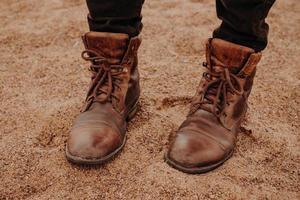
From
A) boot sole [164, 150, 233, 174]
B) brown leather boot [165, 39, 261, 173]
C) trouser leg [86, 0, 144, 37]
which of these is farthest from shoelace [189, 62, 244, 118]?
trouser leg [86, 0, 144, 37]

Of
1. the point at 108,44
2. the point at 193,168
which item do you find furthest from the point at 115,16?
the point at 193,168

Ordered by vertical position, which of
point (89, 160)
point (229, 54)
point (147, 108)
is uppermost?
point (229, 54)

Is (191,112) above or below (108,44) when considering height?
below

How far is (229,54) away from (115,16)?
1.08 ft

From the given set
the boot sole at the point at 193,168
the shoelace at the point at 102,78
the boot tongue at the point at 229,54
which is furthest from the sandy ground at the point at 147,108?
the boot tongue at the point at 229,54

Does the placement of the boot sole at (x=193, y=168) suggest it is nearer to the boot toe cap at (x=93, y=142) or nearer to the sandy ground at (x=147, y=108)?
the sandy ground at (x=147, y=108)

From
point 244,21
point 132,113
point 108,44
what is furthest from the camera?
point 132,113

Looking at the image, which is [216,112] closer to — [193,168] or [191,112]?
[191,112]

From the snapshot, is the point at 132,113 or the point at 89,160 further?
the point at 132,113

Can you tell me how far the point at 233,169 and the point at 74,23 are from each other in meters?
1.30

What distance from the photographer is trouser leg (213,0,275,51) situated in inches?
39.2

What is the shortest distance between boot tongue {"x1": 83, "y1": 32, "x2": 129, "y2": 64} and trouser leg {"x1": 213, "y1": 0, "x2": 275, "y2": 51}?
267 mm

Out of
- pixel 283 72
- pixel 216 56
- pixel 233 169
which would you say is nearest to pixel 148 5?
pixel 283 72

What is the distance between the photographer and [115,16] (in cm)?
110
